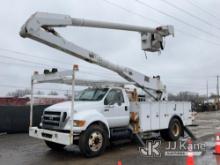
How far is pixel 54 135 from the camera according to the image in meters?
8.35

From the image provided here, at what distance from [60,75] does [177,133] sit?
20.5ft

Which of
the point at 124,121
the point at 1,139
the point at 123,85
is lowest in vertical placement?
the point at 1,139

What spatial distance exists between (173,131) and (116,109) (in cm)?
347

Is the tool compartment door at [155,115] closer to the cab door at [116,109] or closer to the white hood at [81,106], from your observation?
the cab door at [116,109]

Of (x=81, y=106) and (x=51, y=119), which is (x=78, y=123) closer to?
(x=81, y=106)

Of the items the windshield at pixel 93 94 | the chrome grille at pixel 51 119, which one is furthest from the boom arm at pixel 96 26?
the chrome grille at pixel 51 119

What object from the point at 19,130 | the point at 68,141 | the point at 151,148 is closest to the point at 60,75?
the point at 68,141

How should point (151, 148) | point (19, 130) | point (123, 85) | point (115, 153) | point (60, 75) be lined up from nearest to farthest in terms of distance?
1. point (60, 75)
2. point (115, 153)
3. point (151, 148)
4. point (123, 85)
5. point (19, 130)

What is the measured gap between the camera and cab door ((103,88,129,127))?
31.8ft

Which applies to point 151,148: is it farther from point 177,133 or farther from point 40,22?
point 40,22

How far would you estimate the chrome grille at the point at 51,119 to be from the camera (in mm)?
8739

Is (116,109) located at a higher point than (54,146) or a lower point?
higher

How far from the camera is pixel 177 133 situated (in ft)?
40.3

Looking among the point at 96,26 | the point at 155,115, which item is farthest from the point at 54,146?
the point at 96,26
